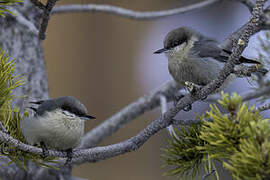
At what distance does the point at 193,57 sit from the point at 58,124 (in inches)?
14.2

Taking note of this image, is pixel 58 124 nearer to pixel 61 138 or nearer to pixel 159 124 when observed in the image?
pixel 61 138

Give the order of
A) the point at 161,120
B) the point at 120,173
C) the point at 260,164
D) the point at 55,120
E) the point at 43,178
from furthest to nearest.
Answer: the point at 120,173 → the point at 43,178 → the point at 55,120 → the point at 161,120 → the point at 260,164

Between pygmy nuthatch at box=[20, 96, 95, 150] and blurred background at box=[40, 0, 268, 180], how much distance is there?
0.86m

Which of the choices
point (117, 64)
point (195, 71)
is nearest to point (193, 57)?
point (195, 71)

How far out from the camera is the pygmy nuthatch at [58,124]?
0.69m

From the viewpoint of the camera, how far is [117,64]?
5.95 ft

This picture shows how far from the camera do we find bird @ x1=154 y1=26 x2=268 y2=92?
0.81 m

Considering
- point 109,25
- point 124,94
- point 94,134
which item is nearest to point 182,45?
point 94,134

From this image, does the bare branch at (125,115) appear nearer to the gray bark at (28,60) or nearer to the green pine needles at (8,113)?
the gray bark at (28,60)

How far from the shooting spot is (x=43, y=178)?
88 centimetres

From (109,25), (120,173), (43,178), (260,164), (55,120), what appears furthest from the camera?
(109,25)

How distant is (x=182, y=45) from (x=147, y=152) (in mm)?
921

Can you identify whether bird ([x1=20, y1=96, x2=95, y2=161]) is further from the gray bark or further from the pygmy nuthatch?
the gray bark

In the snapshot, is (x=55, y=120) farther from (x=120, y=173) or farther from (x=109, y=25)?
(x=109, y=25)
